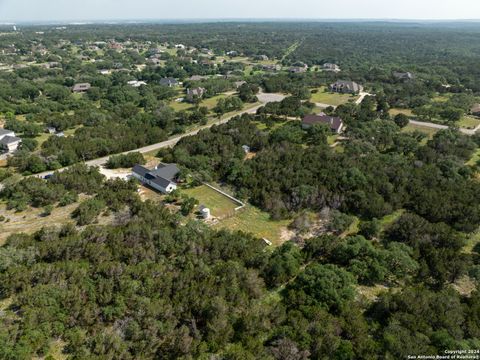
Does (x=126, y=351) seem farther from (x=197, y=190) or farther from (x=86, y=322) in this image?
(x=197, y=190)

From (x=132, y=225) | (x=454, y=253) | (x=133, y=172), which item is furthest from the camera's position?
(x=133, y=172)

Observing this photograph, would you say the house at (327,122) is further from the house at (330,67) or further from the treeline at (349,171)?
the house at (330,67)

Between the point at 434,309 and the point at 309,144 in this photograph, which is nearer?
the point at 434,309

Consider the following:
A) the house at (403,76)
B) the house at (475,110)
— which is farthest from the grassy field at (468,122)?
the house at (403,76)

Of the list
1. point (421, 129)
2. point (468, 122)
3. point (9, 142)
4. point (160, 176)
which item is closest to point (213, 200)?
point (160, 176)

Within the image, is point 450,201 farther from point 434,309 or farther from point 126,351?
point 126,351

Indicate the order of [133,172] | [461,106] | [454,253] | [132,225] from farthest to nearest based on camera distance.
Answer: [461,106] < [133,172] < [132,225] < [454,253]

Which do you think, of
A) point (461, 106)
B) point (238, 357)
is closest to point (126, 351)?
point (238, 357)
